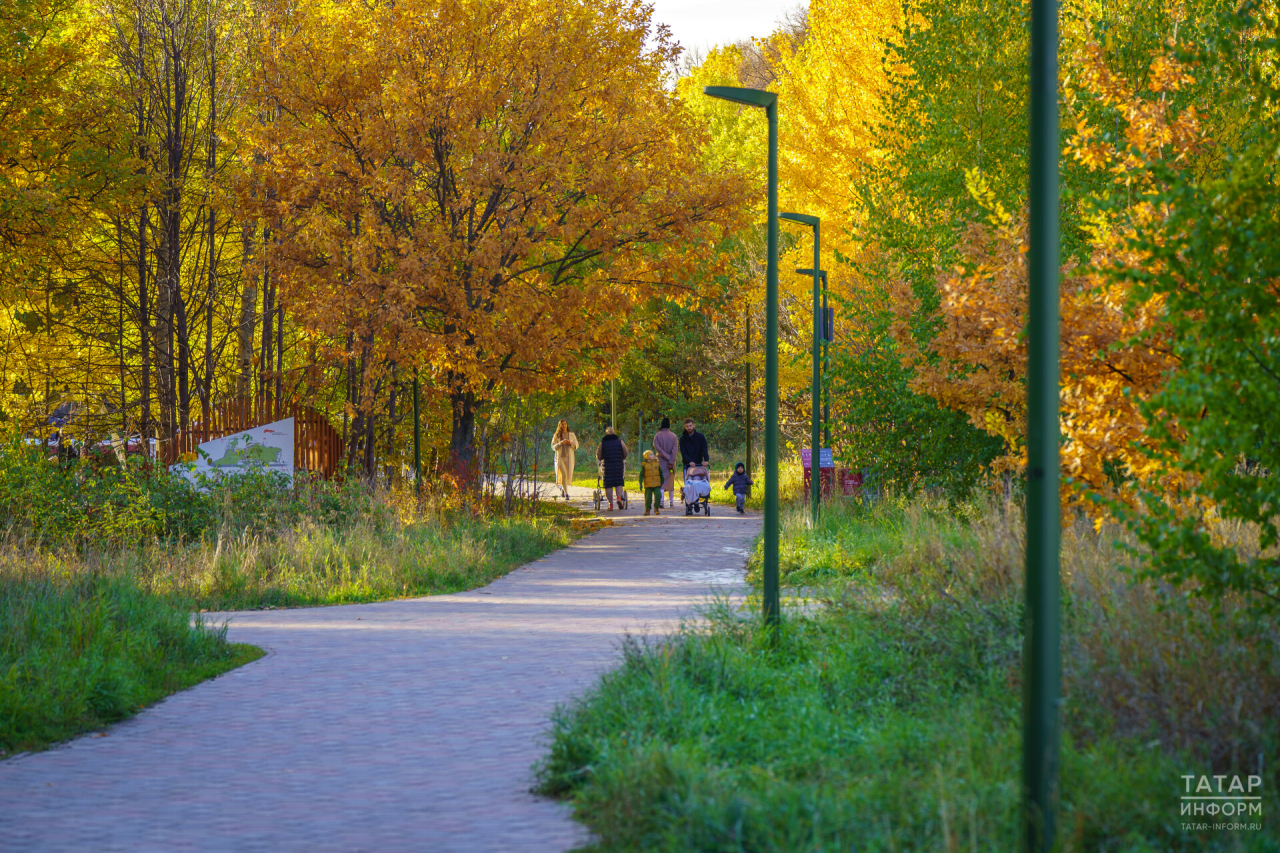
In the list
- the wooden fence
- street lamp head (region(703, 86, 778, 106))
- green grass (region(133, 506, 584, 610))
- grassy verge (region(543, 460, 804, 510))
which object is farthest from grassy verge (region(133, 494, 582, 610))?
grassy verge (region(543, 460, 804, 510))

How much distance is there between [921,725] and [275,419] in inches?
597

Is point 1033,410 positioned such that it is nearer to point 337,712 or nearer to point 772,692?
point 772,692

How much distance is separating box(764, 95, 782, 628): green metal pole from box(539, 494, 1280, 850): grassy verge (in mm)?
268

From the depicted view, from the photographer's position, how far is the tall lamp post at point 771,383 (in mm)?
9383

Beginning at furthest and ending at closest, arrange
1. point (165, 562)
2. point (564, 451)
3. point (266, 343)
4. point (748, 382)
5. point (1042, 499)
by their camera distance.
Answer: point (748, 382)
point (564, 451)
point (266, 343)
point (165, 562)
point (1042, 499)

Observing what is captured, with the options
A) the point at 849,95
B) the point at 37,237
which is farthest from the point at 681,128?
the point at 37,237

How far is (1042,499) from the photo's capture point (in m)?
4.68

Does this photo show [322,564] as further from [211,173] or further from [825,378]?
[211,173]

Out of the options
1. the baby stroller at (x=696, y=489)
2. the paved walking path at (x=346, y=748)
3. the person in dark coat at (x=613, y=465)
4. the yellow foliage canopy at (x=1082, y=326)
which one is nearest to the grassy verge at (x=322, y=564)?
the paved walking path at (x=346, y=748)

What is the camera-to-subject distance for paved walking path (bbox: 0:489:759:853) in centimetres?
573

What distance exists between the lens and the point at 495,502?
23672mm

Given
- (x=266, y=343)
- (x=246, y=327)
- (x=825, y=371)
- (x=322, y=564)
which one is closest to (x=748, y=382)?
(x=266, y=343)

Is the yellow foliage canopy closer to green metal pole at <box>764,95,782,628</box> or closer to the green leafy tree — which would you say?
the green leafy tree

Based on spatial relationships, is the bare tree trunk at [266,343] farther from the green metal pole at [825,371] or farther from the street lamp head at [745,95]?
the street lamp head at [745,95]
